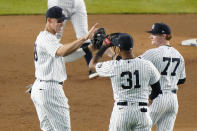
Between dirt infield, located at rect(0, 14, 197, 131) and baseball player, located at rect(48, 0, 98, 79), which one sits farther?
baseball player, located at rect(48, 0, 98, 79)

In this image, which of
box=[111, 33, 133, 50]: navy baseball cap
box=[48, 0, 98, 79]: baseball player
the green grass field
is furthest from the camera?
the green grass field

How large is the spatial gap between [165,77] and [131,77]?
896 mm

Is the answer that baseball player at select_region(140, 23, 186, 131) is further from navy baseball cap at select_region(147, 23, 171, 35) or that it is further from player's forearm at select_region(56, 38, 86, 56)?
player's forearm at select_region(56, 38, 86, 56)

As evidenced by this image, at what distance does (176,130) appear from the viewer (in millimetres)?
9758

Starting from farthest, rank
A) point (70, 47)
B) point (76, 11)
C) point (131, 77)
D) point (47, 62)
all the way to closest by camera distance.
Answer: point (76, 11)
point (47, 62)
point (70, 47)
point (131, 77)

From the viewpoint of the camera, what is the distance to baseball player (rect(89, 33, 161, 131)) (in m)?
7.21

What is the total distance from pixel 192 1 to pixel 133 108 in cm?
1414

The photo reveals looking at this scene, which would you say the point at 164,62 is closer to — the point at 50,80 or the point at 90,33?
the point at 90,33

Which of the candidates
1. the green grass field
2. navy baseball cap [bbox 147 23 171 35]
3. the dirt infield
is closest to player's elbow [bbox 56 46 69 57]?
navy baseball cap [bbox 147 23 171 35]

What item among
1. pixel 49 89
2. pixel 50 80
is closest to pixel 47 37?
pixel 50 80

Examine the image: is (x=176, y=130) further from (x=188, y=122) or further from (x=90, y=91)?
(x=90, y=91)

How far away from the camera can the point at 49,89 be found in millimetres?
7855

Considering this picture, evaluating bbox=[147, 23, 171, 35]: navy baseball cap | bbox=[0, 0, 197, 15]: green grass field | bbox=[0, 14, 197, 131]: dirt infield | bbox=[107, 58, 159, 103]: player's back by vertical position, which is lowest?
bbox=[0, 14, 197, 131]: dirt infield

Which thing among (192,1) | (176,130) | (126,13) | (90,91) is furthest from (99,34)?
(192,1)
